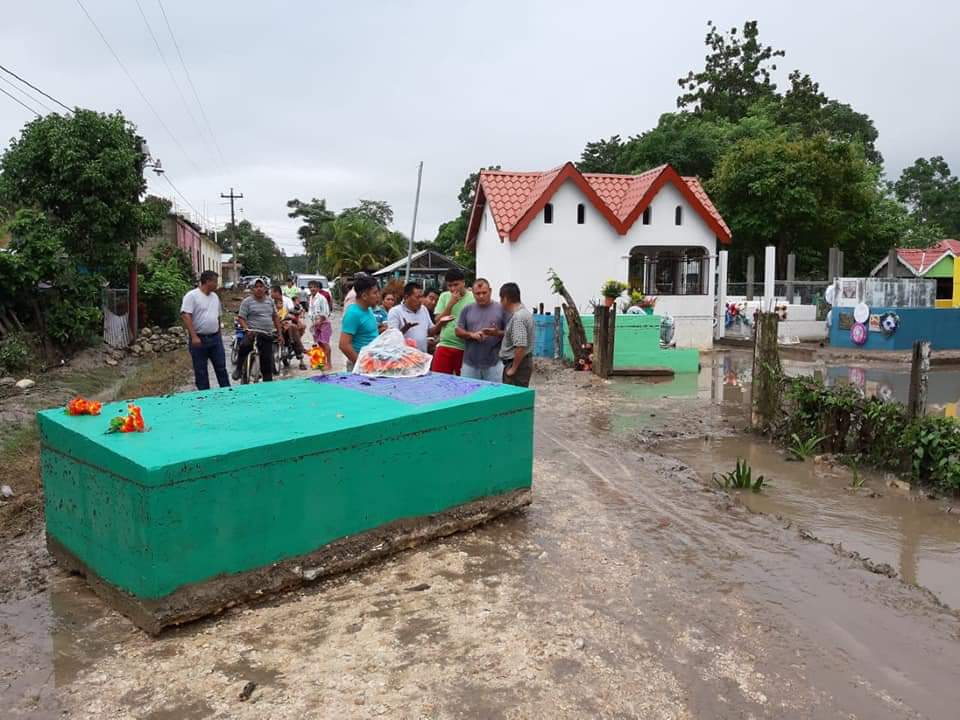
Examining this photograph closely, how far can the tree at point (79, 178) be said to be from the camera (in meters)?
14.7

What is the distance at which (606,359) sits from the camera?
1329 centimetres

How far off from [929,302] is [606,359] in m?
14.7

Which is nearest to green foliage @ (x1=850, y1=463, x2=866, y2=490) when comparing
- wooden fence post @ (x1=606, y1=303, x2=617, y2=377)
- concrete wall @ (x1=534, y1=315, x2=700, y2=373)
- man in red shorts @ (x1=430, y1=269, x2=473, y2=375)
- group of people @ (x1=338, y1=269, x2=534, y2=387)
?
group of people @ (x1=338, y1=269, x2=534, y2=387)

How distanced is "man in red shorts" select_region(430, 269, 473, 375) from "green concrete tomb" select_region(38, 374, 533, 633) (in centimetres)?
241

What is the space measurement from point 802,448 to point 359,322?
15.1 feet

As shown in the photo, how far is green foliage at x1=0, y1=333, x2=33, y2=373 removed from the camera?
12.2m

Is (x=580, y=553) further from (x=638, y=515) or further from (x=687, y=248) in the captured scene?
(x=687, y=248)

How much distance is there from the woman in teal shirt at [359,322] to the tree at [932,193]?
69910 mm

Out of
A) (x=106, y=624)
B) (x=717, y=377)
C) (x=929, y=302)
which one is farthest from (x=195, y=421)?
(x=929, y=302)

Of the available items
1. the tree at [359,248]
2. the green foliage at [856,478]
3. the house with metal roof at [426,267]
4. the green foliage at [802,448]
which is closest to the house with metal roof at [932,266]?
the house with metal roof at [426,267]

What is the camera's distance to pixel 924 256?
114 ft

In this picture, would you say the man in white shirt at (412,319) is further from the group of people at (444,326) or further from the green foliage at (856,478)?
the green foliage at (856,478)

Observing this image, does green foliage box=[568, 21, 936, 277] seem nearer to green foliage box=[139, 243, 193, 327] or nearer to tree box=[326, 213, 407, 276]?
tree box=[326, 213, 407, 276]

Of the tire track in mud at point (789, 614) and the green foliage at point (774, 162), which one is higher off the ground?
the green foliage at point (774, 162)
